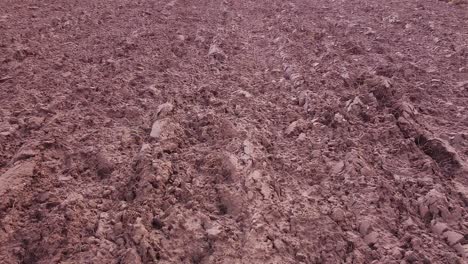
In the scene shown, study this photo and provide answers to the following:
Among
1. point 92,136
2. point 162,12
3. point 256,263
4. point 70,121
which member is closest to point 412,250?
point 256,263

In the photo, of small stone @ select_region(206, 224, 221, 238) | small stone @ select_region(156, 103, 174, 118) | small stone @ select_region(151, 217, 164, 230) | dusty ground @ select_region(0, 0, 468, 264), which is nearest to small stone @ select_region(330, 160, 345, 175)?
dusty ground @ select_region(0, 0, 468, 264)

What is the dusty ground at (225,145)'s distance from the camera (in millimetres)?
2059

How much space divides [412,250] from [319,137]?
1098 mm

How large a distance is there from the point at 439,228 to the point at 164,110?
205 centimetres

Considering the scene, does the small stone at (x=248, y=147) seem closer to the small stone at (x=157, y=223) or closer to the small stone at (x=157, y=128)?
the small stone at (x=157, y=128)

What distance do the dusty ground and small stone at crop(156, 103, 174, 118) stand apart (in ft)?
0.04

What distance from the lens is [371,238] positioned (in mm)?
2162

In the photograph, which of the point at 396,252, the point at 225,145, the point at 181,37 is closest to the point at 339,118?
the point at 225,145

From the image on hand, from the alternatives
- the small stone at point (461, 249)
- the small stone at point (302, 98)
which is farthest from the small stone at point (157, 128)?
the small stone at point (461, 249)

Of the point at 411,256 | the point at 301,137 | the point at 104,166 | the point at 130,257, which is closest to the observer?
the point at 130,257

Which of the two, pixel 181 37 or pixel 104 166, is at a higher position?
pixel 104 166

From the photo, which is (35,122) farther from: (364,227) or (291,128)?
(364,227)

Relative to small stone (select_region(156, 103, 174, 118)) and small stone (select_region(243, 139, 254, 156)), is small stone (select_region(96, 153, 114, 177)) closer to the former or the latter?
small stone (select_region(156, 103, 174, 118))

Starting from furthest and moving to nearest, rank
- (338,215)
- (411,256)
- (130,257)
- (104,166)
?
1. (104,166)
2. (338,215)
3. (411,256)
4. (130,257)
